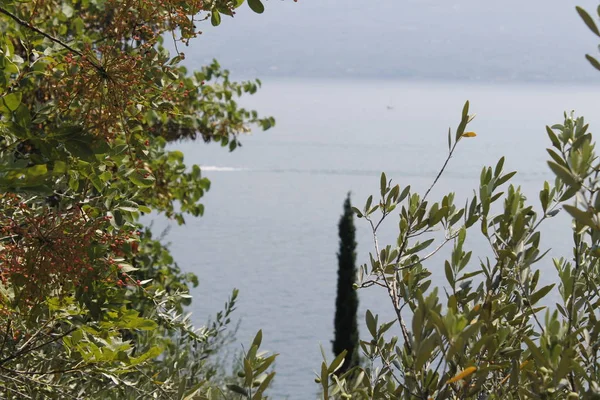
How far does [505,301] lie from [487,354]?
25 centimetres

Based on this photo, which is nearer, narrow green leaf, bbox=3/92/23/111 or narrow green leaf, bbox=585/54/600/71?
narrow green leaf, bbox=585/54/600/71

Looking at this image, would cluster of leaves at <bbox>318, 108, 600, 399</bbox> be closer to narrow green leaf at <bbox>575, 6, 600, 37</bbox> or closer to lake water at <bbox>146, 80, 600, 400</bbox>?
narrow green leaf at <bbox>575, 6, 600, 37</bbox>

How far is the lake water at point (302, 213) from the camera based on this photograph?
2178 cm

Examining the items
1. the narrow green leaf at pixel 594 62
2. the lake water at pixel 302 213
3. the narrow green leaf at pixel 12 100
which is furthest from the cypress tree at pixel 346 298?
the narrow green leaf at pixel 594 62

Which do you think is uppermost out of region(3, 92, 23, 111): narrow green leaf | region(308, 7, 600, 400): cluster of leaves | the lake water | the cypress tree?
the lake water

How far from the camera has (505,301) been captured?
1.53 meters

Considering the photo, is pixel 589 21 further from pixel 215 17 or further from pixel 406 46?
pixel 406 46

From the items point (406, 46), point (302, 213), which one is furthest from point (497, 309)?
point (406, 46)

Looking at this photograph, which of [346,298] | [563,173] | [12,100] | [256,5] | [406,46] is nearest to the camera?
[563,173]

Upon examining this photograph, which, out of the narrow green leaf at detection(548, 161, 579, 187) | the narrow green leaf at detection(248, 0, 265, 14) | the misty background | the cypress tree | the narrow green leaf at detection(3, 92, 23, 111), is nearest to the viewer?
the narrow green leaf at detection(548, 161, 579, 187)

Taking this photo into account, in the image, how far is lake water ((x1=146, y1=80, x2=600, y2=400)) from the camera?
858 inches

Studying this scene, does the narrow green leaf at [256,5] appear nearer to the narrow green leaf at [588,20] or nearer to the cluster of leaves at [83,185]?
the cluster of leaves at [83,185]

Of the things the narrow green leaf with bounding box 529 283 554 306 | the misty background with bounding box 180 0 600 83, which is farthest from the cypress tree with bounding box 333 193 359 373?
the misty background with bounding box 180 0 600 83

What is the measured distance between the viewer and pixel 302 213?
3531cm
